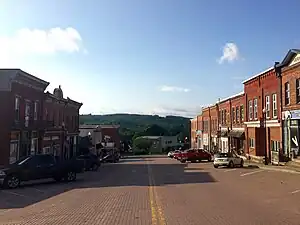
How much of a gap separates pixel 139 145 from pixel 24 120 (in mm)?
101445

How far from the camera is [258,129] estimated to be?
4400 centimetres

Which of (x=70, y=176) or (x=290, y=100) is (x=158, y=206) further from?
(x=290, y=100)

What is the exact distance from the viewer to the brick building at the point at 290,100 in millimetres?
34094

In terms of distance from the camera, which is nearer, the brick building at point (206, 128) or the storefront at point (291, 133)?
the storefront at point (291, 133)

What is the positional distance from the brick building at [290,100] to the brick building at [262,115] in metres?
1.29

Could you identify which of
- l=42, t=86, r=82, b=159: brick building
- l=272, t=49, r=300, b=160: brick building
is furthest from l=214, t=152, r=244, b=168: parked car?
l=42, t=86, r=82, b=159: brick building

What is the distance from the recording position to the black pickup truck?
73.1 ft

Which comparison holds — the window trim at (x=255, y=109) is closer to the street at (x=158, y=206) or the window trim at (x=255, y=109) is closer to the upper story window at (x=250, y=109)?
the upper story window at (x=250, y=109)

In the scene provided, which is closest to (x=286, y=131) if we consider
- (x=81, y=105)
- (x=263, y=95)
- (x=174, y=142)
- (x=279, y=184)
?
(x=263, y=95)

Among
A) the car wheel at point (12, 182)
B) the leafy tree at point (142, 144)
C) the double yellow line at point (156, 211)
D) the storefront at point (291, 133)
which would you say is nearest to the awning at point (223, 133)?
the storefront at point (291, 133)

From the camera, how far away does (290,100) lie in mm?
35375

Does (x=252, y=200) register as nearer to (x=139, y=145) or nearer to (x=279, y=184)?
(x=279, y=184)

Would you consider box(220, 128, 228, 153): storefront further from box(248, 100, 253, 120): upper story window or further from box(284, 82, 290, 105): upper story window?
box(284, 82, 290, 105): upper story window

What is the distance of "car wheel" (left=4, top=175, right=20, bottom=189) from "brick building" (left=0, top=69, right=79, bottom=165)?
32.7 ft
